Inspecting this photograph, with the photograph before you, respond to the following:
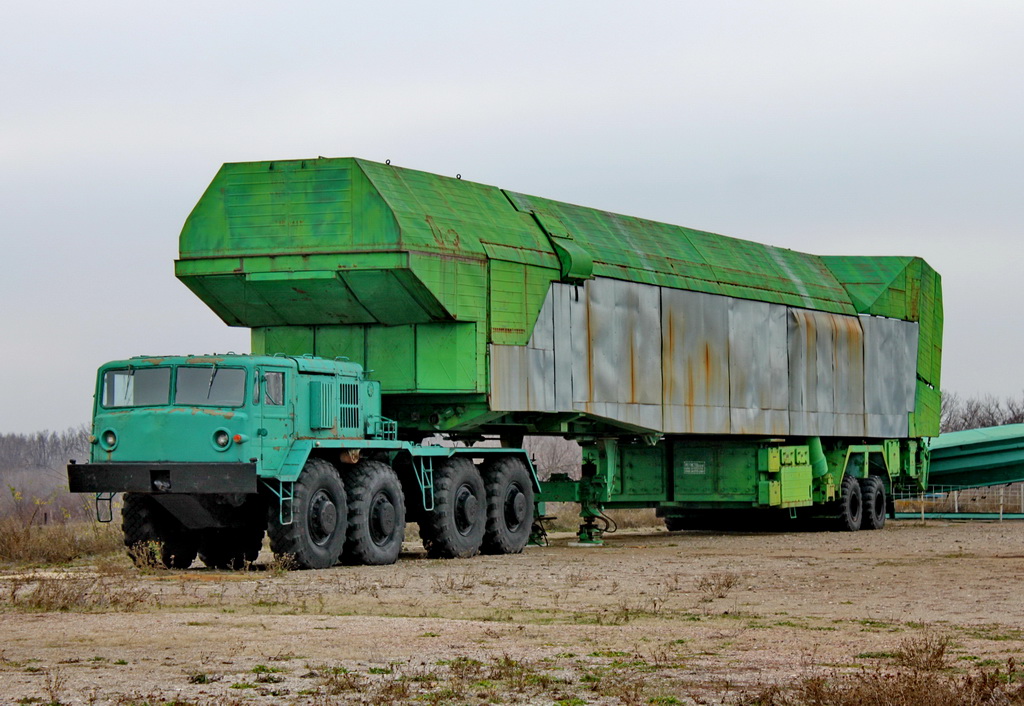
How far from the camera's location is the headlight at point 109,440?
19.1 metres

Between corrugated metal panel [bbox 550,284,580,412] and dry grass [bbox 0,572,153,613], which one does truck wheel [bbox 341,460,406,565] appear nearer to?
corrugated metal panel [bbox 550,284,580,412]

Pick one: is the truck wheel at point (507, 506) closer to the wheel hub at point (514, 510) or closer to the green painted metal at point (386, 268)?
the wheel hub at point (514, 510)

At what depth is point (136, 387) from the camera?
19.3 m

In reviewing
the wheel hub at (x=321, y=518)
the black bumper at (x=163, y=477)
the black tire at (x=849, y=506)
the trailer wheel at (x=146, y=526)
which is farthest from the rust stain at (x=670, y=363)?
the black bumper at (x=163, y=477)

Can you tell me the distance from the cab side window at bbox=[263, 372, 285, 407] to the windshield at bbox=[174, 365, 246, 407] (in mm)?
316

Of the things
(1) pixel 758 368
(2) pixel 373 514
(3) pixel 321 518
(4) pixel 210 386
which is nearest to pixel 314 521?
(3) pixel 321 518

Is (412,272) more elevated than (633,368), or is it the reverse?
(412,272)

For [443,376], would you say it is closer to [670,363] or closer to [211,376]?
Answer: [211,376]

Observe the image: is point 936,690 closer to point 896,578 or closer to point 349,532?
point 896,578

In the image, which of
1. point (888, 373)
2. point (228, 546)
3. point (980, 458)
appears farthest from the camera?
point (980, 458)

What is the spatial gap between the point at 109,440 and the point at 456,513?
5.32 metres

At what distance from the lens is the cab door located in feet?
62.0

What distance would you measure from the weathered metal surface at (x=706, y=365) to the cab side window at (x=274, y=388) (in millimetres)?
3868

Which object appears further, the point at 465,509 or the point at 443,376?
the point at 465,509
